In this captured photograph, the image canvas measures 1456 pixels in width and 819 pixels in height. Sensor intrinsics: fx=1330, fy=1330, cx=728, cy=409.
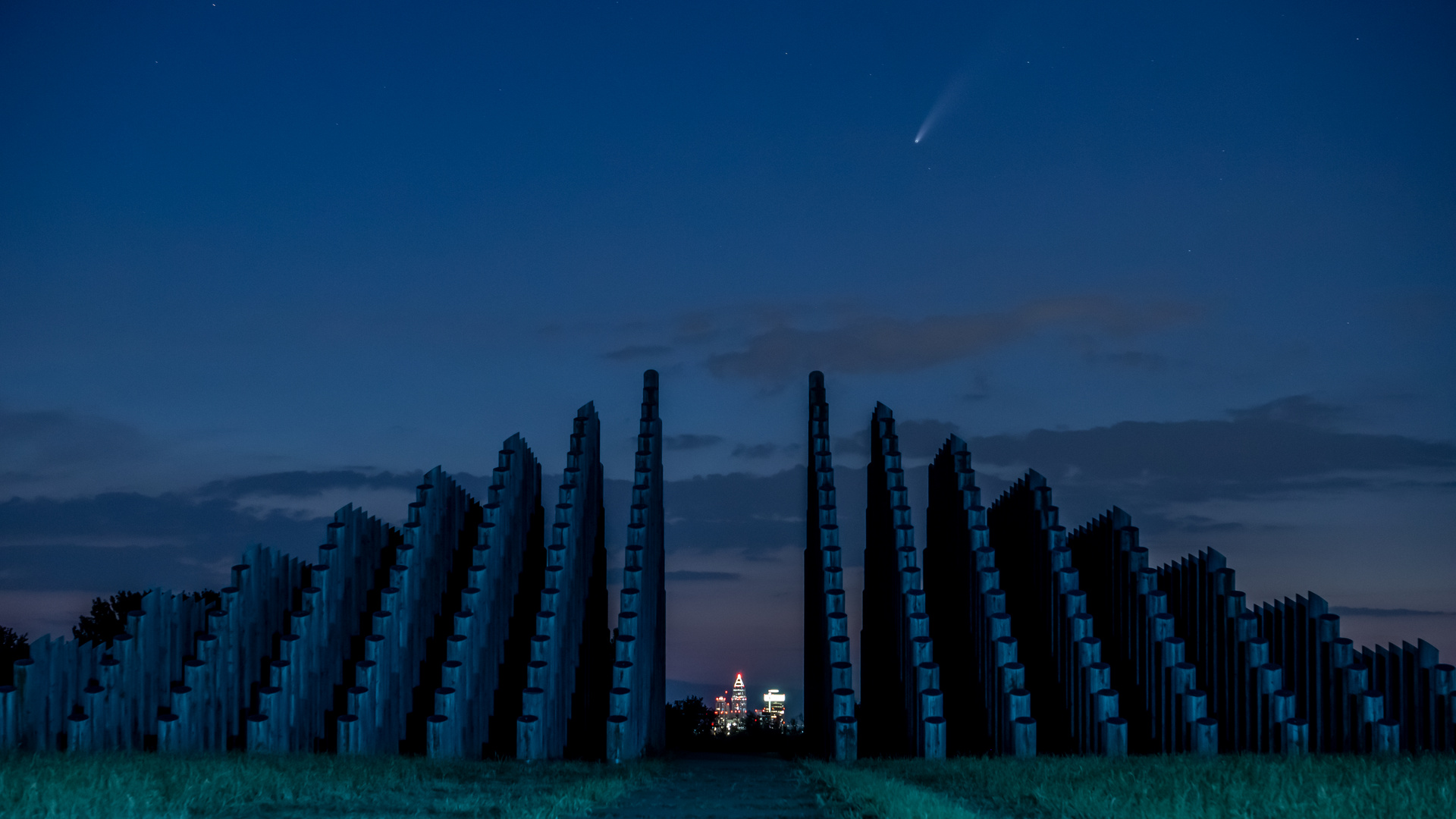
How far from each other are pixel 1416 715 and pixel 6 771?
46.5 ft

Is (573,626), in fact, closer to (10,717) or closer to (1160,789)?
(10,717)

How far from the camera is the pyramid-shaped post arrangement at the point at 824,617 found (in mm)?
16688

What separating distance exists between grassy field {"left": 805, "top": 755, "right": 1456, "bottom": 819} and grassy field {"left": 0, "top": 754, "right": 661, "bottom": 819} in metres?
2.27

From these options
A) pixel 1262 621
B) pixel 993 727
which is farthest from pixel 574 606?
pixel 1262 621

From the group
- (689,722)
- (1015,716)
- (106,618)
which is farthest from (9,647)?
(1015,716)

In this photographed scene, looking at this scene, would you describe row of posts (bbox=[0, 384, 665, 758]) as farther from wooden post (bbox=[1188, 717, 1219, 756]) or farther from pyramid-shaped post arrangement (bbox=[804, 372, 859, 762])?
wooden post (bbox=[1188, 717, 1219, 756])

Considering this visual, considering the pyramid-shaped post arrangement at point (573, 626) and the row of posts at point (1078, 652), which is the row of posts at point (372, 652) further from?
the row of posts at point (1078, 652)

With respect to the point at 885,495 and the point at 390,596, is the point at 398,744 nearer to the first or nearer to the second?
the point at 390,596

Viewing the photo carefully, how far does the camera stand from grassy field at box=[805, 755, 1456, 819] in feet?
27.6

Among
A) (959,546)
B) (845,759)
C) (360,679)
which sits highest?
(959,546)

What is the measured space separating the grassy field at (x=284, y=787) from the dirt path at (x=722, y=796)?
1.06 feet

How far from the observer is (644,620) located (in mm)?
18984

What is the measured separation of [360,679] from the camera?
16234 millimetres

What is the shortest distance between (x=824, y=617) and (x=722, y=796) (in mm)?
9611
